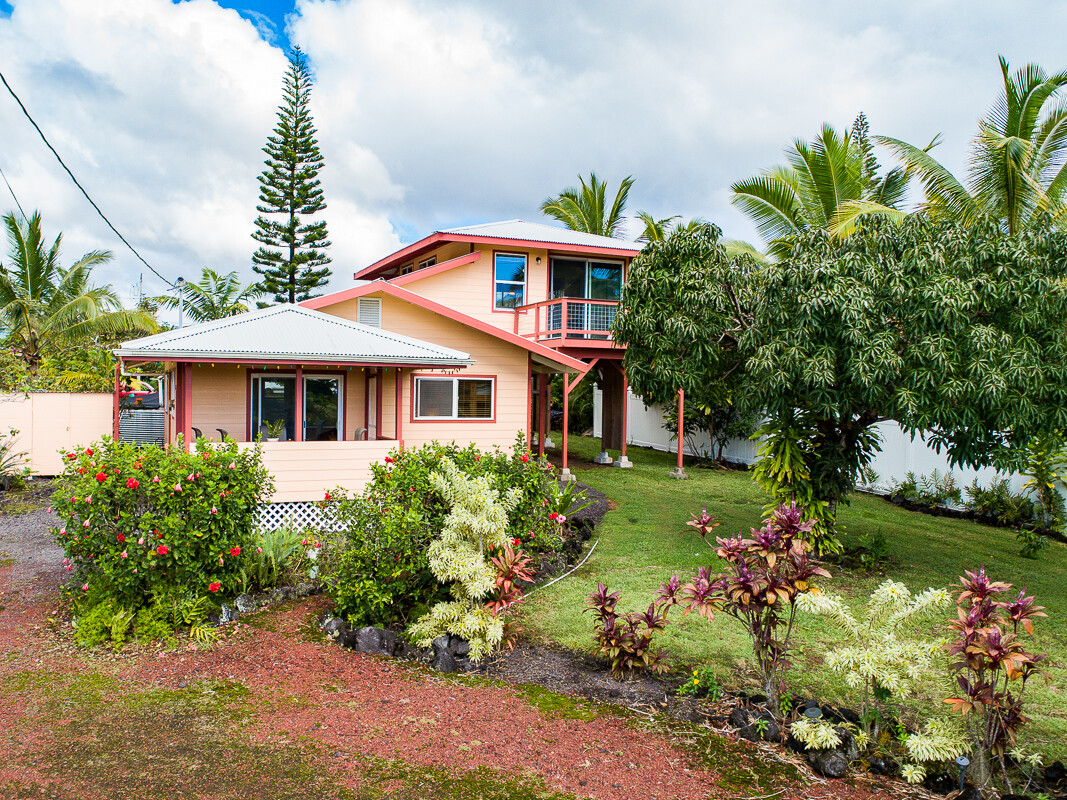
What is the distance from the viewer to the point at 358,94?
17.4 meters

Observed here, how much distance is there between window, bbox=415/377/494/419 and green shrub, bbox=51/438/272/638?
7919 millimetres

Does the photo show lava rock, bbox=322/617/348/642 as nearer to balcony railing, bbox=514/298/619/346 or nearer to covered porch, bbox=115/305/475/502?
covered porch, bbox=115/305/475/502

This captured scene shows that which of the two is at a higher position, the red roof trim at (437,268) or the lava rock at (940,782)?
the red roof trim at (437,268)

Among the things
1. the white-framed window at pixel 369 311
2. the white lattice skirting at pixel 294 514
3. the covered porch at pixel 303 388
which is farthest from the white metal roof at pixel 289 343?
the white lattice skirting at pixel 294 514

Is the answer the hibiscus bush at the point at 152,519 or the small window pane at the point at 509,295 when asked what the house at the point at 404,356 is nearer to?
the small window pane at the point at 509,295

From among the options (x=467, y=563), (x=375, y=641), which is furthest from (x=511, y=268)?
(x=375, y=641)

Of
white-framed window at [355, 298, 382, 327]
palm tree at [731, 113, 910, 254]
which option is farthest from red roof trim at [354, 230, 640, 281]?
white-framed window at [355, 298, 382, 327]

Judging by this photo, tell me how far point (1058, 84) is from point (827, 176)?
5.13 metres

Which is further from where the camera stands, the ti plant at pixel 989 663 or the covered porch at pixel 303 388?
the covered porch at pixel 303 388

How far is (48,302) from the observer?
821 inches

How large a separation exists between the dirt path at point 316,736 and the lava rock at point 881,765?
27 centimetres

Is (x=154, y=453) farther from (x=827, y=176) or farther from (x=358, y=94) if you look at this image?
(x=827, y=176)

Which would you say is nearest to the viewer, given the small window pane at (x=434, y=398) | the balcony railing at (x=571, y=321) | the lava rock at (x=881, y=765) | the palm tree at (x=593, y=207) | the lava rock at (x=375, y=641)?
the lava rock at (x=881, y=765)

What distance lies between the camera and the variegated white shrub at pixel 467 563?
6035mm
